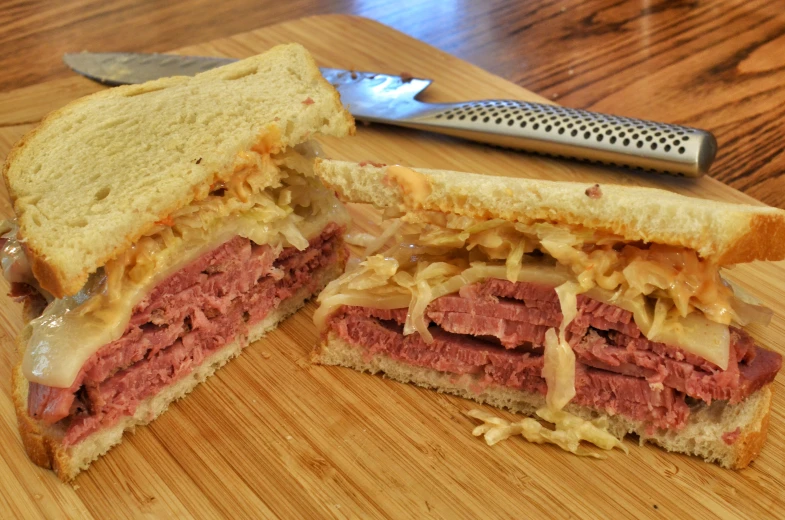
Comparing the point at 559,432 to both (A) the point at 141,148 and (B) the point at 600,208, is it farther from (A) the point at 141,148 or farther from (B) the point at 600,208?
(A) the point at 141,148

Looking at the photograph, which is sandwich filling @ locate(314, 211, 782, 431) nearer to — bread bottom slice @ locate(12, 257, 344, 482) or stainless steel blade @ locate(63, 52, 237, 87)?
bread bottom slice @ locate(12, 257, 344, 482)

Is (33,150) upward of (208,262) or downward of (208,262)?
upward

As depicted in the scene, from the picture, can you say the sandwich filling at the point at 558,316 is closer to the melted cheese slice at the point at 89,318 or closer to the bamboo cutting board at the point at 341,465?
the bamboo cutting board at the point at 341,465

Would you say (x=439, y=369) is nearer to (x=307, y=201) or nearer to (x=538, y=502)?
(x=538, y=502)

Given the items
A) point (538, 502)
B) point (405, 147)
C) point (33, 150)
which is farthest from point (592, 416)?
A: point (33, 150)

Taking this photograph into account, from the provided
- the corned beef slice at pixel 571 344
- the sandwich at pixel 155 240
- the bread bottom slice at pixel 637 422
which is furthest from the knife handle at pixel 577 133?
the bread bottom slice at pixel 637 422

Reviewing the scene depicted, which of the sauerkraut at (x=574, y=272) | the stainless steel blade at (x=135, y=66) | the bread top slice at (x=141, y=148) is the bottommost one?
the sauerkraut at (x=574, y=272)
